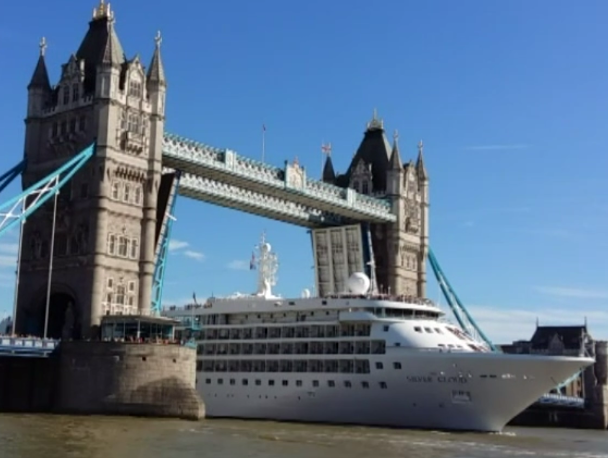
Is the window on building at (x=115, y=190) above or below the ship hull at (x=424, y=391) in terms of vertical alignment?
above

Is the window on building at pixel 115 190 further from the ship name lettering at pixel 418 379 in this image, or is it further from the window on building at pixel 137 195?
the ship name lettering at pixel 418 379

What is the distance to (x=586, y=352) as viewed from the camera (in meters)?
132

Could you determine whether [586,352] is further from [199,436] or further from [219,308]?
[199,436]

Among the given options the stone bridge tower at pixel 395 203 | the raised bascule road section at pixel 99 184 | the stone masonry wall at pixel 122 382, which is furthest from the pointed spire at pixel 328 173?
the stone masonry wall at pixel 122 382

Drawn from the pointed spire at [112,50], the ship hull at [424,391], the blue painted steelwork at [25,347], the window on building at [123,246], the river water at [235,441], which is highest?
the pointed spire at [112,50]

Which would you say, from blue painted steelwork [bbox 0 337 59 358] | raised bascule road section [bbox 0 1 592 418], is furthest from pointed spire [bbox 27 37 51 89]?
blue painted steelwork [bbox 0 337 59 358]

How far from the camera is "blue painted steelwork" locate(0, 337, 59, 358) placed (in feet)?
225

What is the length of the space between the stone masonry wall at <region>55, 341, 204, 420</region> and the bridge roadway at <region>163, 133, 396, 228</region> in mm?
20468

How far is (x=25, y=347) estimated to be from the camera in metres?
69.9

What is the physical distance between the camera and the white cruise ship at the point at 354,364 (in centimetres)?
7175

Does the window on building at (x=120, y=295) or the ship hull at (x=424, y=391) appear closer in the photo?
the ship hull at (x=424, y=391)

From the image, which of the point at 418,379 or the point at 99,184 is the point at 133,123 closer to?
the point at 99,184

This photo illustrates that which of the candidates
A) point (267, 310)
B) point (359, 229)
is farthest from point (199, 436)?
point (359, 229)

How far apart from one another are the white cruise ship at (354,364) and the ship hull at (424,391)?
0.25 ft
